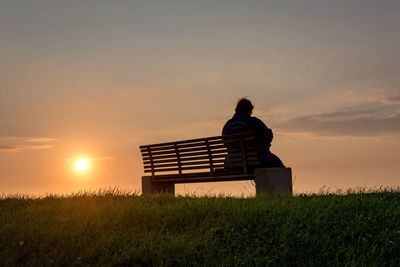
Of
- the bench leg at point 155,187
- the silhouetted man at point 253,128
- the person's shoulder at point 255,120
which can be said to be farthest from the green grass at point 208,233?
the bench leg at point 155,187

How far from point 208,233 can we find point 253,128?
216 inches

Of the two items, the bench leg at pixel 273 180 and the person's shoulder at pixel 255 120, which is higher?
the person's shoulder at pixel 255 120

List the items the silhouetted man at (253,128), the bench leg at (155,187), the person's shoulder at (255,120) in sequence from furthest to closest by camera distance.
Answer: the bench leg at (155,187), the person's shoulder at (255,120), the silhouetted man at (253,128)

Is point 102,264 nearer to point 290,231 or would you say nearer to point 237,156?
point 290,231

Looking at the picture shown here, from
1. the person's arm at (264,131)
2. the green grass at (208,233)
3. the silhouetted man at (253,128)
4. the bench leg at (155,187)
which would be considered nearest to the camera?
the green grass at (208,233)

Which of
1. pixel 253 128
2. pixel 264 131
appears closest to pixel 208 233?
pixel 264 131

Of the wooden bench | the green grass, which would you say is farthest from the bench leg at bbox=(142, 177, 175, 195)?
the green grass

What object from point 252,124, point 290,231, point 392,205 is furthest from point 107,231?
point 252,124

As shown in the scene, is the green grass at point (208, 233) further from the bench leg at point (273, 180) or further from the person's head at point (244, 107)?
the person's head at point (244, 107)

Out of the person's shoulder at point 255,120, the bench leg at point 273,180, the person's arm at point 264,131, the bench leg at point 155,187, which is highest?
the person's shoulder at point 255,120

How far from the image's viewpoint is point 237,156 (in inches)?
518

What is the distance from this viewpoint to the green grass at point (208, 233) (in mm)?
7309

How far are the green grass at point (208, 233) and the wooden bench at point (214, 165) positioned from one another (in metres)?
2.48

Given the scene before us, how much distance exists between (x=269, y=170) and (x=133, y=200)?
3310 millimetres
